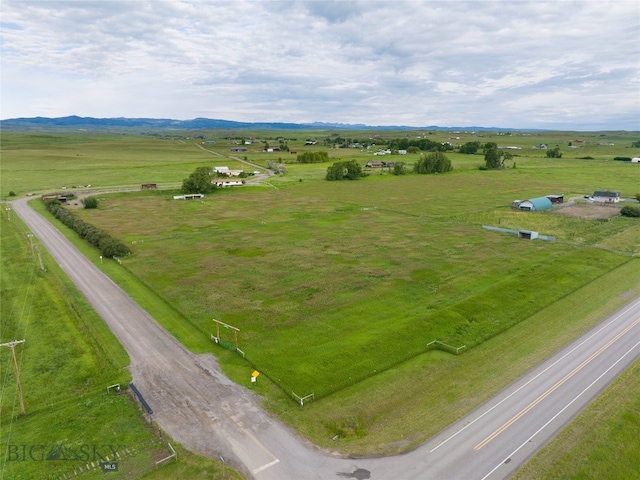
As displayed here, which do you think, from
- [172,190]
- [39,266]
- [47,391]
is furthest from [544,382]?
[172,190]

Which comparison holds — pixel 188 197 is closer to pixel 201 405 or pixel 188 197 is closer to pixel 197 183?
pixel 197 183

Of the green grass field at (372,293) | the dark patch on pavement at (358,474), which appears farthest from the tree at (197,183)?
the dark patch on pavement at (358,474)

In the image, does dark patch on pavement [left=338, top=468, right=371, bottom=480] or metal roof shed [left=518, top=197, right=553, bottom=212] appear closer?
dark patch on pavement [left=338, top=468, right=371, bottom=480]

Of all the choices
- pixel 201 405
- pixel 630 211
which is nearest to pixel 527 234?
pixel 630 211

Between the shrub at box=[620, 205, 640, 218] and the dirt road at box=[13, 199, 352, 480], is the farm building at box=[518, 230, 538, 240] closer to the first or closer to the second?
the shrub at box=[620, 205, 640, 218]

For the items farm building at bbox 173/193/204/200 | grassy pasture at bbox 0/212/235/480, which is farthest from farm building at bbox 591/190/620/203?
grassy pasture at bbox 0/212/235/480

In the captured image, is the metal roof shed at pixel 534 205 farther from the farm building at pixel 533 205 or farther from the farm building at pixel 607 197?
the farm building at pixel 607 197
